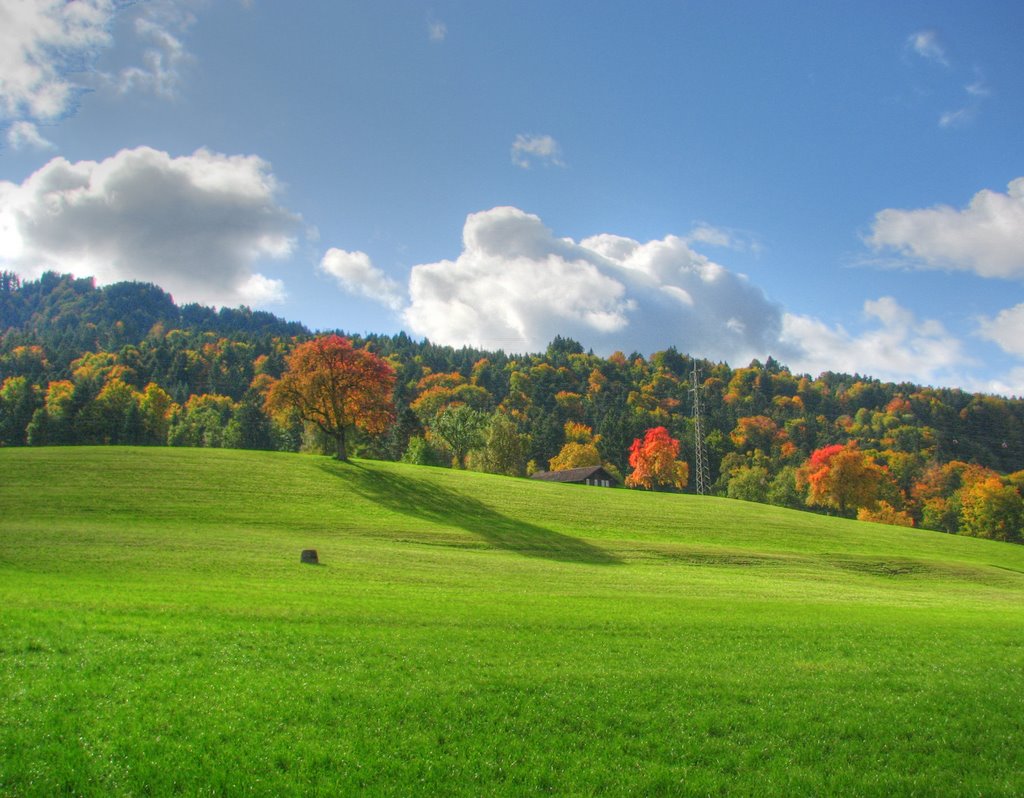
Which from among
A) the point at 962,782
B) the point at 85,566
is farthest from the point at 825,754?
the point at 85,566

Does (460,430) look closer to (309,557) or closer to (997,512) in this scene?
(309,557)

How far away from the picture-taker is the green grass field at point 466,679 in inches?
406

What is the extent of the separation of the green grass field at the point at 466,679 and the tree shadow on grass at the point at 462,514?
8.53 m

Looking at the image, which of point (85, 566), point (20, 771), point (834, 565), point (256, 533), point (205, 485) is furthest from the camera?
point (205, 485)

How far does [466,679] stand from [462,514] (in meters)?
41.1

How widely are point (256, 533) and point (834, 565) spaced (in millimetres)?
44378

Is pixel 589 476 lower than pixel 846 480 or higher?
lower

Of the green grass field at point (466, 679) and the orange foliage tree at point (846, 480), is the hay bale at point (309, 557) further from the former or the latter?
the orange foliage tree at point (846, 480)

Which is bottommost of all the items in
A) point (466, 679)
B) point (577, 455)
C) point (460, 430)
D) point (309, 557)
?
point (309, 557)

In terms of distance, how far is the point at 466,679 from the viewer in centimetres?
1378

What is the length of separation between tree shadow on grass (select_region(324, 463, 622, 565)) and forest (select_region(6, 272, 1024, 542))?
27.8m

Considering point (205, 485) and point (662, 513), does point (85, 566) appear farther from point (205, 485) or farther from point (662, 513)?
point (662, 513)

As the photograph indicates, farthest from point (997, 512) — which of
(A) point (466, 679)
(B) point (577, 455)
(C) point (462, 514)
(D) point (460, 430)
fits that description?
(A) point (466, 679)

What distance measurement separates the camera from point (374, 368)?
69.4 m
